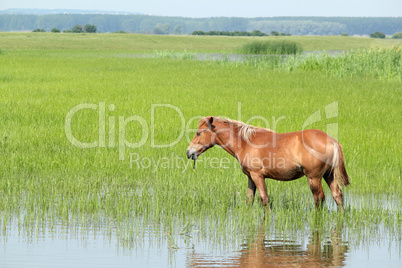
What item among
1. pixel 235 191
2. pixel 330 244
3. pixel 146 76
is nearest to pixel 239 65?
pixel 146 76

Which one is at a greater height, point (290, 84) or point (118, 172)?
point (290, 84)

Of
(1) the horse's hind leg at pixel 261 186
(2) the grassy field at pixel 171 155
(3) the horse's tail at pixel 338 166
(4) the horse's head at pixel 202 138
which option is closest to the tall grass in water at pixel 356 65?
(2) the grassy field at pixel 171 155

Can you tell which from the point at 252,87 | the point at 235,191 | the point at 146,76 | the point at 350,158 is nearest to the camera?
the point at 235,191

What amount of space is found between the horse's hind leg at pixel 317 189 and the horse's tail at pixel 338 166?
0.27m

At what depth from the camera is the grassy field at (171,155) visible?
784 cm

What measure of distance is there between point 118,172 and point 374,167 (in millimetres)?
5023

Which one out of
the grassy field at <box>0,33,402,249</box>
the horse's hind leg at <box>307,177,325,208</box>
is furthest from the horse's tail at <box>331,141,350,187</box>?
the grassy field at <box>0,33,402,249</box>

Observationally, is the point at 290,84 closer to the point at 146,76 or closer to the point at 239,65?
the point at 146,76

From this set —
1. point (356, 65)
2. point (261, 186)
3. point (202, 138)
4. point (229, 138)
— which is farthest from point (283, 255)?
point (356, 65)

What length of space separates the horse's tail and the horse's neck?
1366 mm

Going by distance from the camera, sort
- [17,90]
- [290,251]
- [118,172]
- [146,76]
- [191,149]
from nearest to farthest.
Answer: [290,251]
[191,149]
[118,172]
[17,90]
[146,76]

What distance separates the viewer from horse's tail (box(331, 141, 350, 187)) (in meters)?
7.75

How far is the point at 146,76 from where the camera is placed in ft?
98.8

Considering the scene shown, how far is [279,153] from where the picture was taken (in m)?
7.87
